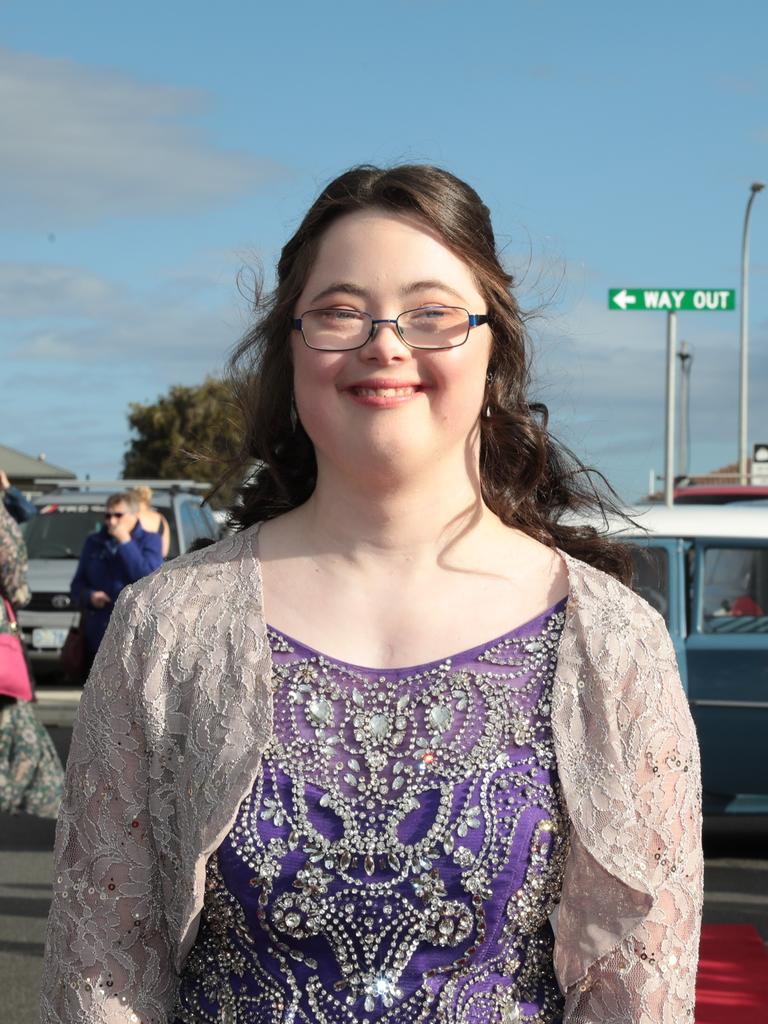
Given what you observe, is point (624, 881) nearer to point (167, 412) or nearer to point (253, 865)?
point (253, 865)

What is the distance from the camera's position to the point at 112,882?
A: 2.09 metres

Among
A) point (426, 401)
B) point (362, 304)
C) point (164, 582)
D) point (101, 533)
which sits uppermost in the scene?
point (362, 304)

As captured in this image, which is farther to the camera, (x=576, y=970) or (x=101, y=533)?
(x=101, y=533)

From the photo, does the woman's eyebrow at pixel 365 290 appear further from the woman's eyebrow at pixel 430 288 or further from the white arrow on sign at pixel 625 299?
the white arrow on sign at pixel 625 299

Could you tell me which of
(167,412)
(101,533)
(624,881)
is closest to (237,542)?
(624,881)

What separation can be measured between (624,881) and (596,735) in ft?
0.65

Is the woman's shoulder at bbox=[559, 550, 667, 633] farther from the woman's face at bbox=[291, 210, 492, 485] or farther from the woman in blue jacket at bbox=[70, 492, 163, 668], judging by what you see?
the woman in blue jacket at bbox=[70, 492, 163, 668]

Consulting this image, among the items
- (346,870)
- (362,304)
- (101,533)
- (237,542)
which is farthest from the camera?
(101,533)

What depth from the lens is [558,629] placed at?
2162 millimetres

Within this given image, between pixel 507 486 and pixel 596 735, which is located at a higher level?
pixel 507 486

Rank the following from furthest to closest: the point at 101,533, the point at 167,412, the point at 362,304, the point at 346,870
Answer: the point at 167,412
the point at 101,533
the point at 362,304
the point at 346,870

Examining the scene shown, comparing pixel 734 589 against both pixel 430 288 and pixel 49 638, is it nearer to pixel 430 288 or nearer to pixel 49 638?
pixel 430 288

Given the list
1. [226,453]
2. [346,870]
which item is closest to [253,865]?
[346,870]

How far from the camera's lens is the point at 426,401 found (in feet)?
7.04
